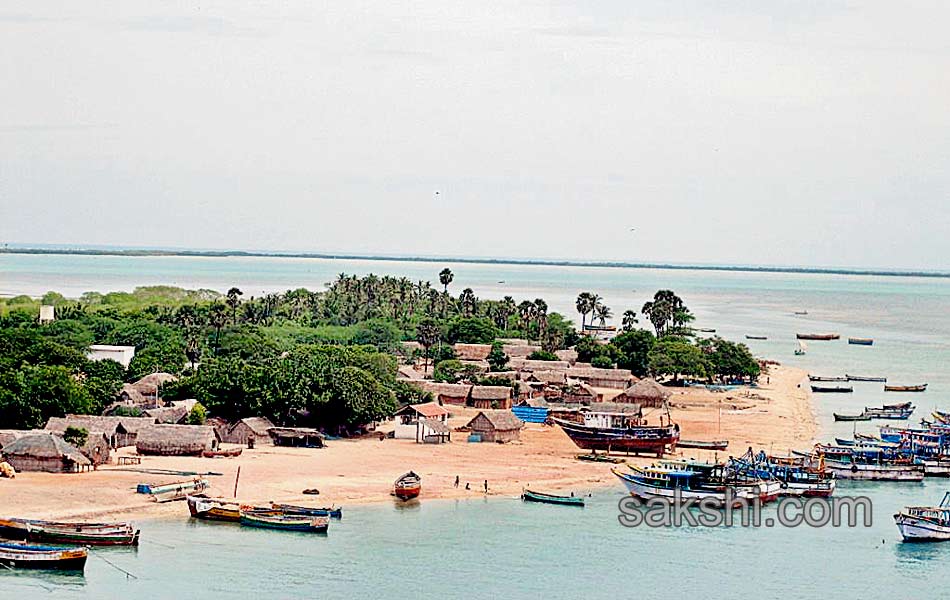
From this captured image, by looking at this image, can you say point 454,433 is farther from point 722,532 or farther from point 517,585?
point 517,585

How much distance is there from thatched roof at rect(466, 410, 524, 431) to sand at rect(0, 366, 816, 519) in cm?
92

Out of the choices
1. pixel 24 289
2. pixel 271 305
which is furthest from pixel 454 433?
pixel 24 289

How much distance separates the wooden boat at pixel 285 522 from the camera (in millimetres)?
39219

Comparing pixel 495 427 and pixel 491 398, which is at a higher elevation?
pixel 491 398

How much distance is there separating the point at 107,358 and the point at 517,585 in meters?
40.7

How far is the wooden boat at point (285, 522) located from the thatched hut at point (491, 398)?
30.4 metres

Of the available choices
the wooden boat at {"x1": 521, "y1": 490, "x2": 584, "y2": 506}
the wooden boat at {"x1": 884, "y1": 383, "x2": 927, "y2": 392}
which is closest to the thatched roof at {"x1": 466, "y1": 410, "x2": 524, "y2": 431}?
the wooden boat at {"x1": 521, "y1": 490, "x2": 584, "y2": 506}

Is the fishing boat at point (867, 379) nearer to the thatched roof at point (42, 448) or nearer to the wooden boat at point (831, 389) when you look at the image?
the wooden boat at point (831, 389)

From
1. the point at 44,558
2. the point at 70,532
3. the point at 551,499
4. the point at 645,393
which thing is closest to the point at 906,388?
the point at 645,393

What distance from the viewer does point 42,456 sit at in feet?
147

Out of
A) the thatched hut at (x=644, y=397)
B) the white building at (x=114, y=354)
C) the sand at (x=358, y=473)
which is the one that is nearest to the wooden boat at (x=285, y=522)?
the sand at (x=358, y=473)

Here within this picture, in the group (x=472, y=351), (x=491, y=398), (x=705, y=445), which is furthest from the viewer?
(x=472, y=351)

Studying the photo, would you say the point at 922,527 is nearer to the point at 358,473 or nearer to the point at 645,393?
the point at 358,473

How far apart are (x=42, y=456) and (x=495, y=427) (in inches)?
785
